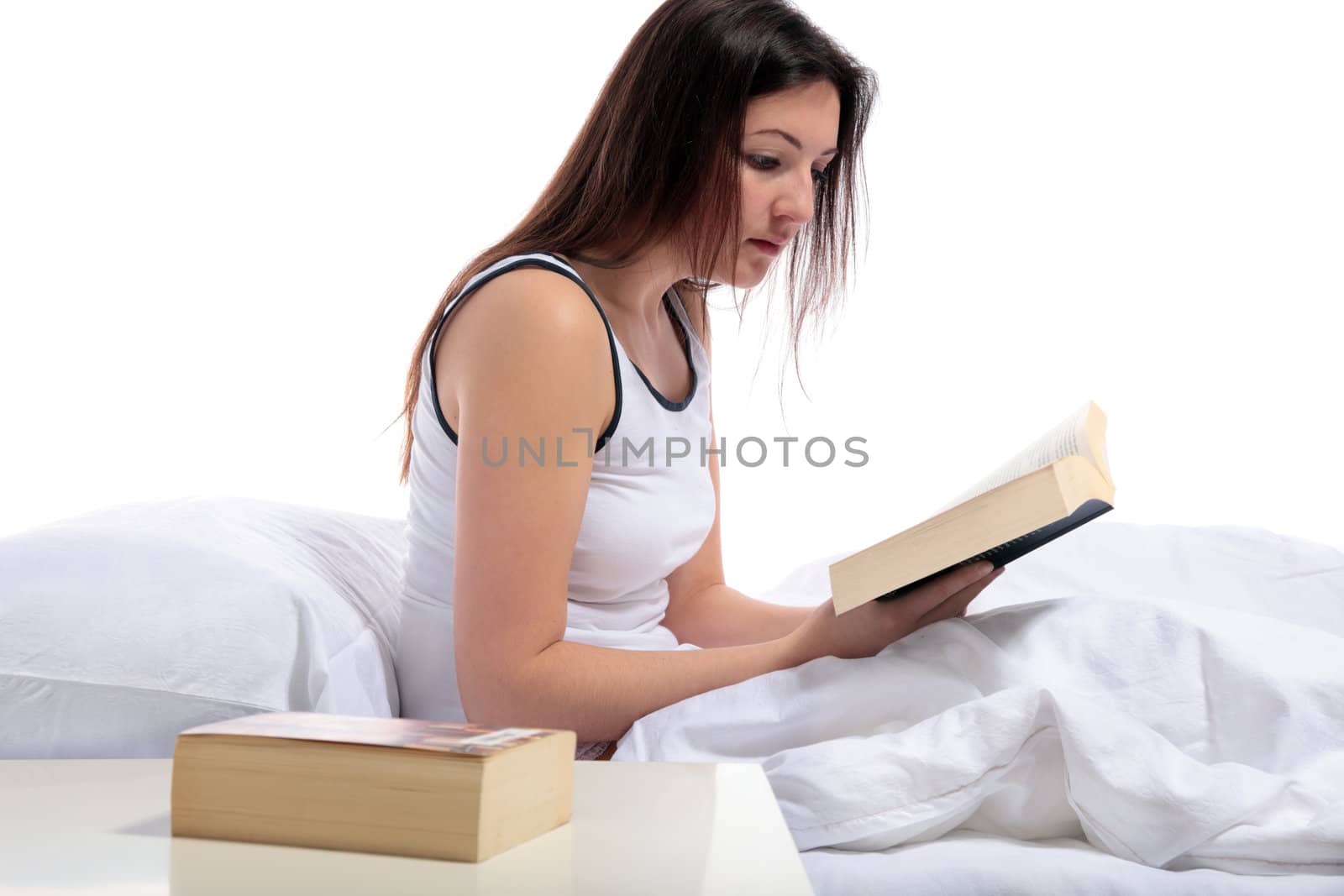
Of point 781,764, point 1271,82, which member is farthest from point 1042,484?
point 1271,82

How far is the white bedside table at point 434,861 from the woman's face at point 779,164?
Result: 0.62m

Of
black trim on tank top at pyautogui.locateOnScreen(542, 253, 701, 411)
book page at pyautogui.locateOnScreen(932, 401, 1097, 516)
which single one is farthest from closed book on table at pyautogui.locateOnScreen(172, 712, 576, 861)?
black trim on tank top at pyautogui.locateOnScreen(542, 253, 701, 411)

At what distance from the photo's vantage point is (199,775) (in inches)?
21.0

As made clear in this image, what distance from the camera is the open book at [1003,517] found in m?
0.72

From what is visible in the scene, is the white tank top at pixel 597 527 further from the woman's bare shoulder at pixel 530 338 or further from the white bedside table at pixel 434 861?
the white bedside table at pixel 434 861

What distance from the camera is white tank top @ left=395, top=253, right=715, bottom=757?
1.02 meters

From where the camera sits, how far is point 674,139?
104 cm

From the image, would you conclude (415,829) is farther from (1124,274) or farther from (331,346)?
(1124,274)

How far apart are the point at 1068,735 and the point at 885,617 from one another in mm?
202

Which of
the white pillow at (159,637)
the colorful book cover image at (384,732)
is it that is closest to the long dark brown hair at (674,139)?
the white pillow at (159,637)

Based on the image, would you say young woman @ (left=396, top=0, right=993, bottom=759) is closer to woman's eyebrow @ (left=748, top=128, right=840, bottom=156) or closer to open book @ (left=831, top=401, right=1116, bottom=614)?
woman's eyebrow @ (left=748, top=128, right=840, bottom=156)

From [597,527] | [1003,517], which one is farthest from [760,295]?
[1003,517]

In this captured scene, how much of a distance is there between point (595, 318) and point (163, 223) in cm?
133

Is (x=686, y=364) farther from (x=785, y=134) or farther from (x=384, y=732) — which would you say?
(x=384, y=732)
